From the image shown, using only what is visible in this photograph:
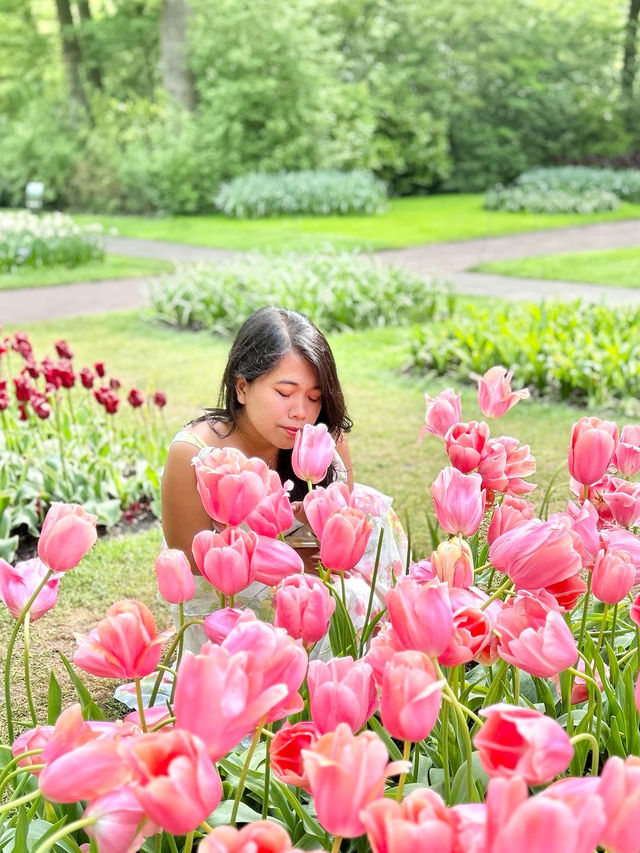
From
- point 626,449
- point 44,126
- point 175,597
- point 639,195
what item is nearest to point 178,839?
point 175,597

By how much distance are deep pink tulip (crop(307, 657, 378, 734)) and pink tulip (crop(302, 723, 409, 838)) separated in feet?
0.63

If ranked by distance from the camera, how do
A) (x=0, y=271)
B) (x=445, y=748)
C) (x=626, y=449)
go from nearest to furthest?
(x=445, y=748) → (x=626, y=449) → (x=0, y=271)

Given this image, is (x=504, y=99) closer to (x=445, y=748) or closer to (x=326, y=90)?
(x=326, y=90)

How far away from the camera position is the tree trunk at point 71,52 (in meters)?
24.3

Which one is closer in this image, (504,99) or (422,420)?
(422,420)

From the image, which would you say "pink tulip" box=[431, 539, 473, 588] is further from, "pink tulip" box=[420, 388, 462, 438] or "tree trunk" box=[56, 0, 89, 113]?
"tree trunk" box=[56, 0, 89, 113]

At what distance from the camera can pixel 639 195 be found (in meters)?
19.8

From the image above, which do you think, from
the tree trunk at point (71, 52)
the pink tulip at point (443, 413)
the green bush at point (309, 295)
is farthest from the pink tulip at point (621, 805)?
the tree trunk at point (71, 52)

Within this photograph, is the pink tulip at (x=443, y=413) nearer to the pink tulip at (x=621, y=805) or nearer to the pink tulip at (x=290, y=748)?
the pink tulip at (x=290, y=748)

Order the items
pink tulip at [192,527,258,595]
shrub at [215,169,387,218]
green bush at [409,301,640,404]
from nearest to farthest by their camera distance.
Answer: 1. pink tulip at [192,527,258,595]
2. green bush at [409,301,640,404]
3. shrub at [215,169,387,218]

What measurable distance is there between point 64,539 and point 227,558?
21 centimetres

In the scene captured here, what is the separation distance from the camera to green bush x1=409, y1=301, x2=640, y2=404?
20.1 feet

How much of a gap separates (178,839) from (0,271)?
11154 mm

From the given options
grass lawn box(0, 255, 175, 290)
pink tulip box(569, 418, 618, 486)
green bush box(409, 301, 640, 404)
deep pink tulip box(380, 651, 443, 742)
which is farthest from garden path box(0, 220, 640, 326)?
deep pink tulip box(380, 651, 443, 742)
